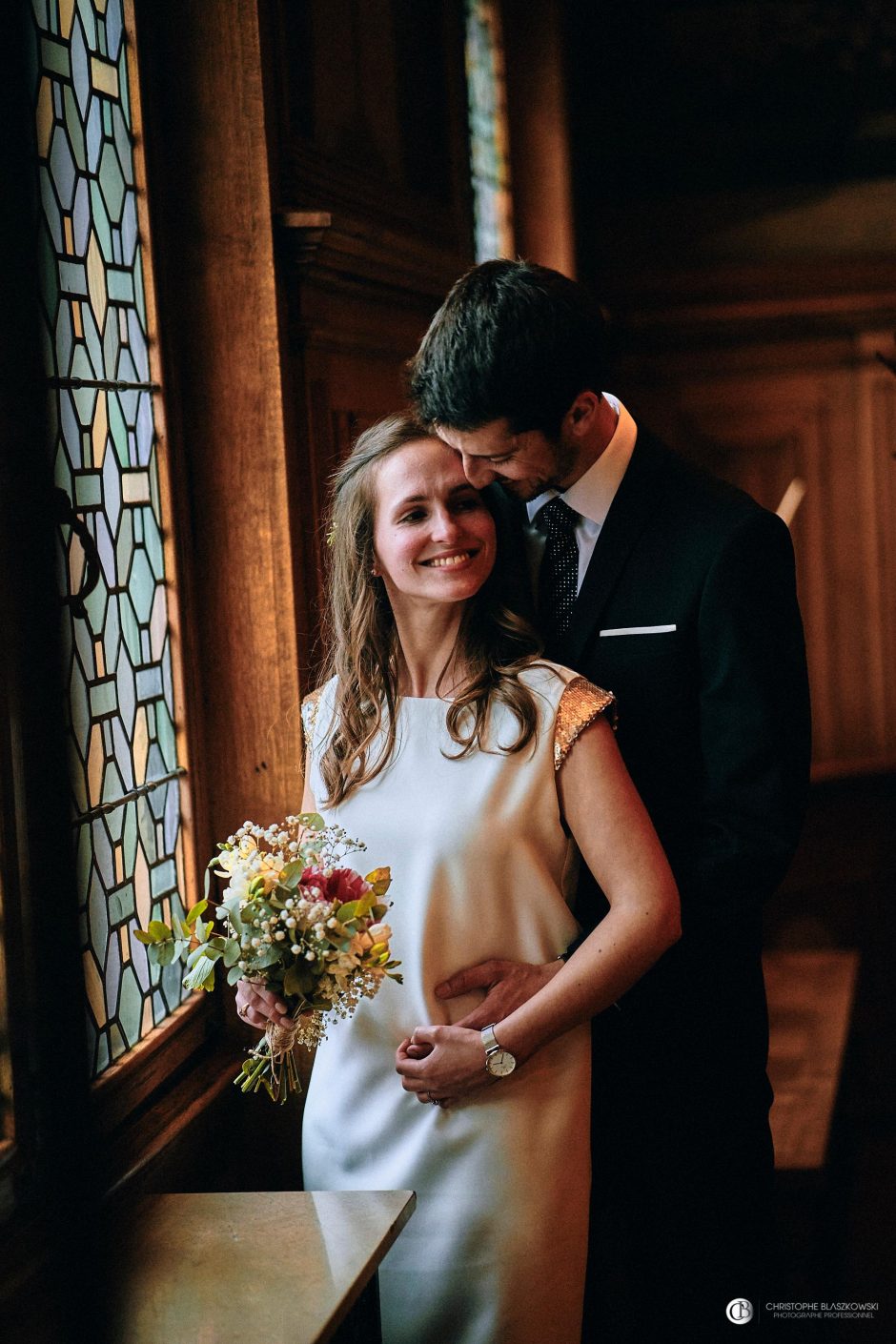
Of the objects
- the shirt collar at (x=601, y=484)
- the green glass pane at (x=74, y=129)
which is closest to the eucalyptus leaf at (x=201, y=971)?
the shirt collar at (x=601, y=484)

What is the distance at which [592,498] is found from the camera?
6.23 feet

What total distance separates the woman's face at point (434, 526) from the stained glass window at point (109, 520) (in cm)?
43

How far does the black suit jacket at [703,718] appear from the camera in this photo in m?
1.77

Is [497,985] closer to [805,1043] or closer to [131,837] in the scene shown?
[131,837]

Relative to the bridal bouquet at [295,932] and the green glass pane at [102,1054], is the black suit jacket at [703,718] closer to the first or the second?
the bridal bouquet at [295,932]

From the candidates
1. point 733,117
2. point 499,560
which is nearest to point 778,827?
point 499,560

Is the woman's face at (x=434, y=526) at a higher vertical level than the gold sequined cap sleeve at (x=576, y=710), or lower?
higher

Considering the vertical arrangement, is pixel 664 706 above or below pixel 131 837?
above

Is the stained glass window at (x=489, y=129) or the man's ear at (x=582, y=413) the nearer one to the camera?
the man's ear at (x=582, y=413)

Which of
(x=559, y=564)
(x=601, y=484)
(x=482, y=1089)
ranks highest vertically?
(x=601, y=484)

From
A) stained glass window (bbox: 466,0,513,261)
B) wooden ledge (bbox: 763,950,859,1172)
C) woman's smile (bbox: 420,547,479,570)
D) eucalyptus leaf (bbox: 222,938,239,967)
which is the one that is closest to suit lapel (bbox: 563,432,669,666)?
woman's smile (bbox: 420,547,479,570)

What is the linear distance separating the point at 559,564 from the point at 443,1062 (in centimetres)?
71

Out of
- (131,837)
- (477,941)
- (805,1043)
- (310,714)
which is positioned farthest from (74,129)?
(805,1043)

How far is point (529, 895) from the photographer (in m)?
1.71
